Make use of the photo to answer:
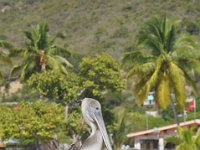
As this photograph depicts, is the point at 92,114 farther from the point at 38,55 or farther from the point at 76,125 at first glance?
the point at 38,55

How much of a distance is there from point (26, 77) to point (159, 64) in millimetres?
10211

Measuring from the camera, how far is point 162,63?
109 ft

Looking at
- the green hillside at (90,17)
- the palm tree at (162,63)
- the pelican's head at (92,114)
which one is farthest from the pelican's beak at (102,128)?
the green hillside at (90,17)

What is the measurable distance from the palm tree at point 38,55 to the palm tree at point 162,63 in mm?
6096

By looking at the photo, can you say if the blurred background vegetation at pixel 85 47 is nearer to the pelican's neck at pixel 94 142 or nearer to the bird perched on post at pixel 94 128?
the bird perched on post at pixel 94 128

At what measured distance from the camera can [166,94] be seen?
32.4 m

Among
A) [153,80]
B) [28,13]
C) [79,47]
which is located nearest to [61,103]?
[153,80]

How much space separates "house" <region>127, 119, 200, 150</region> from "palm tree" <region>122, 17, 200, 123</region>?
12971mm

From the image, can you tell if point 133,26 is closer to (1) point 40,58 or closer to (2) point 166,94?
(1) point 40,58

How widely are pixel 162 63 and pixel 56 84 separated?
641 cm

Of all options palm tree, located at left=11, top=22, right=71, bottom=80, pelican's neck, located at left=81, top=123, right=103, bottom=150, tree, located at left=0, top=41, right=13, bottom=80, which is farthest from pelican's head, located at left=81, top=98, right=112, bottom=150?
palm tree, located at left=11, top=22, right=71, bottom=80

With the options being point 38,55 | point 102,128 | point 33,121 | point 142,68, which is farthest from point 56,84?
point 102,128

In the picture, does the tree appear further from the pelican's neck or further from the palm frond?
the pelican's neck

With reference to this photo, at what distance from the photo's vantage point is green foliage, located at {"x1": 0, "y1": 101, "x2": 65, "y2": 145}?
3266 cm
